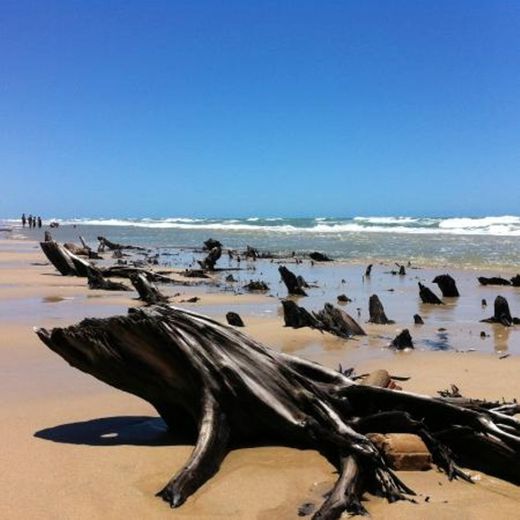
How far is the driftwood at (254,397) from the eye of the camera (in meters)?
3.98

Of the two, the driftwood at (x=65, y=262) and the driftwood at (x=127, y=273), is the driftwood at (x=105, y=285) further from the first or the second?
the driftwood at (x=65, y=262)

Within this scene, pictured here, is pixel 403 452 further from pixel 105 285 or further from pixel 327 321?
pixel 105 285

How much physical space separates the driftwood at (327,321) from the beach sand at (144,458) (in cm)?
83

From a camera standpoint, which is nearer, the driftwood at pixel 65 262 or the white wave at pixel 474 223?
the driftwood at pixel 65 262

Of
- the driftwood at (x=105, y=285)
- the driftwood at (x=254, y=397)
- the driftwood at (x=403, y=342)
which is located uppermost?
the driftwood at (x=254, y=397)

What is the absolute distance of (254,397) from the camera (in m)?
4.09

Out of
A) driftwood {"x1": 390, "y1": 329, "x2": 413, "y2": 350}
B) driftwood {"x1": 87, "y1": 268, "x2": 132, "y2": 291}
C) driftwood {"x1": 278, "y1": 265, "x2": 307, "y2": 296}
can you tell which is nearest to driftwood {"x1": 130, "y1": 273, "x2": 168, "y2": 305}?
driftwood {"x1": 87, "y1": 268, "x2": 132, "y2": 291}

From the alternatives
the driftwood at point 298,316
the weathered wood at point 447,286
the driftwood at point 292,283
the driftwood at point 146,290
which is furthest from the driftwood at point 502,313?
the driftwood at point 146,290

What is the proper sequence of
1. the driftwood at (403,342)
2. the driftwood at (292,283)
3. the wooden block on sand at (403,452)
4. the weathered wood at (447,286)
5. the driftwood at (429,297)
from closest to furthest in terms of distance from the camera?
the wooden block on sand at (403,452) → the driftwood at (403,342) → the driftwood at (429,297) → the driftwood at (292,283) → the weathered wood at (447,286)

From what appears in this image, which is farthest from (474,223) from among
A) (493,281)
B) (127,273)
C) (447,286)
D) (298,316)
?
(298,316)

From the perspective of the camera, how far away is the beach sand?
338cm

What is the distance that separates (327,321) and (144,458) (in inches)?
213

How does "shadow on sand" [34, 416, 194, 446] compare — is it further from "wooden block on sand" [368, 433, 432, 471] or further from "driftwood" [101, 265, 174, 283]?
"driftwood" [101, 265, 174, 283]

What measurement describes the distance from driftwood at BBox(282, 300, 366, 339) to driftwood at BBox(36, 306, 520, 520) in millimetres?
4632
